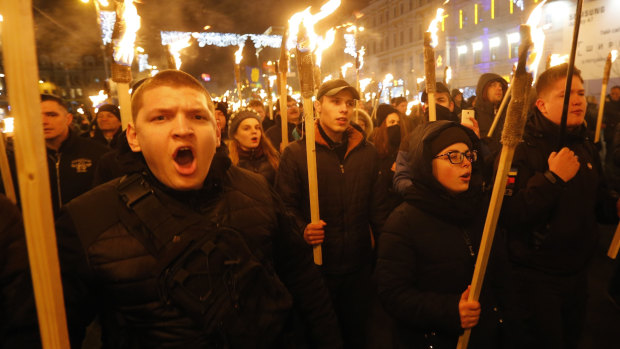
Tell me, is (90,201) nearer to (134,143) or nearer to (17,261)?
(134,143)

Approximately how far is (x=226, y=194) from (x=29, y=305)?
0.84 m

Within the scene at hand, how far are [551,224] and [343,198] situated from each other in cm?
156

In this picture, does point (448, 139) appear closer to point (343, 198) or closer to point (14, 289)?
point (343, 198)

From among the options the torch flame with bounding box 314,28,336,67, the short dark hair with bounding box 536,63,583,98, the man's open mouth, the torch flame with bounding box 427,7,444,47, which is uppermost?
the torch flame with bounding box 314,28,336,67

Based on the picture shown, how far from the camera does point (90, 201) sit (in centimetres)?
148

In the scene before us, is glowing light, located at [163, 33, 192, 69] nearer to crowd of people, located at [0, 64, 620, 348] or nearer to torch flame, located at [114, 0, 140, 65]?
torch flame, located at [114, 0, 140, 65]

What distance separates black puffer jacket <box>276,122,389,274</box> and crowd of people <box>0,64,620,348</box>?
13mm

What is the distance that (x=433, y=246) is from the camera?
7.19ft

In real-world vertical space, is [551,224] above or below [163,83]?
below

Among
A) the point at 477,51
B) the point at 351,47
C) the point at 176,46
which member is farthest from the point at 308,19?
the point at 477,51

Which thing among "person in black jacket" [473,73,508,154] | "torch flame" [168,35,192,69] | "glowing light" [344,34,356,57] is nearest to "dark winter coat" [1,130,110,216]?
"torch flame" [168,35,192,69]

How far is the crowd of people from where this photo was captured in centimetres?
140

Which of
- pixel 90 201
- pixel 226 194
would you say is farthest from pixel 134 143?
pixel 226 194

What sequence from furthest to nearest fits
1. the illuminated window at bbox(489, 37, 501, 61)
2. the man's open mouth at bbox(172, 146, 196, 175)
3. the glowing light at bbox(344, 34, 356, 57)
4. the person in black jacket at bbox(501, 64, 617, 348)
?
the illuminated window at bbox(489, 37, 501, 61) → the glowing light at bbox(344, 34, 356, 57) → the person in black jacket at bbox(501, 64, 617, 348) → the man's open mouth at bbox(172, 146, 196, 175)
